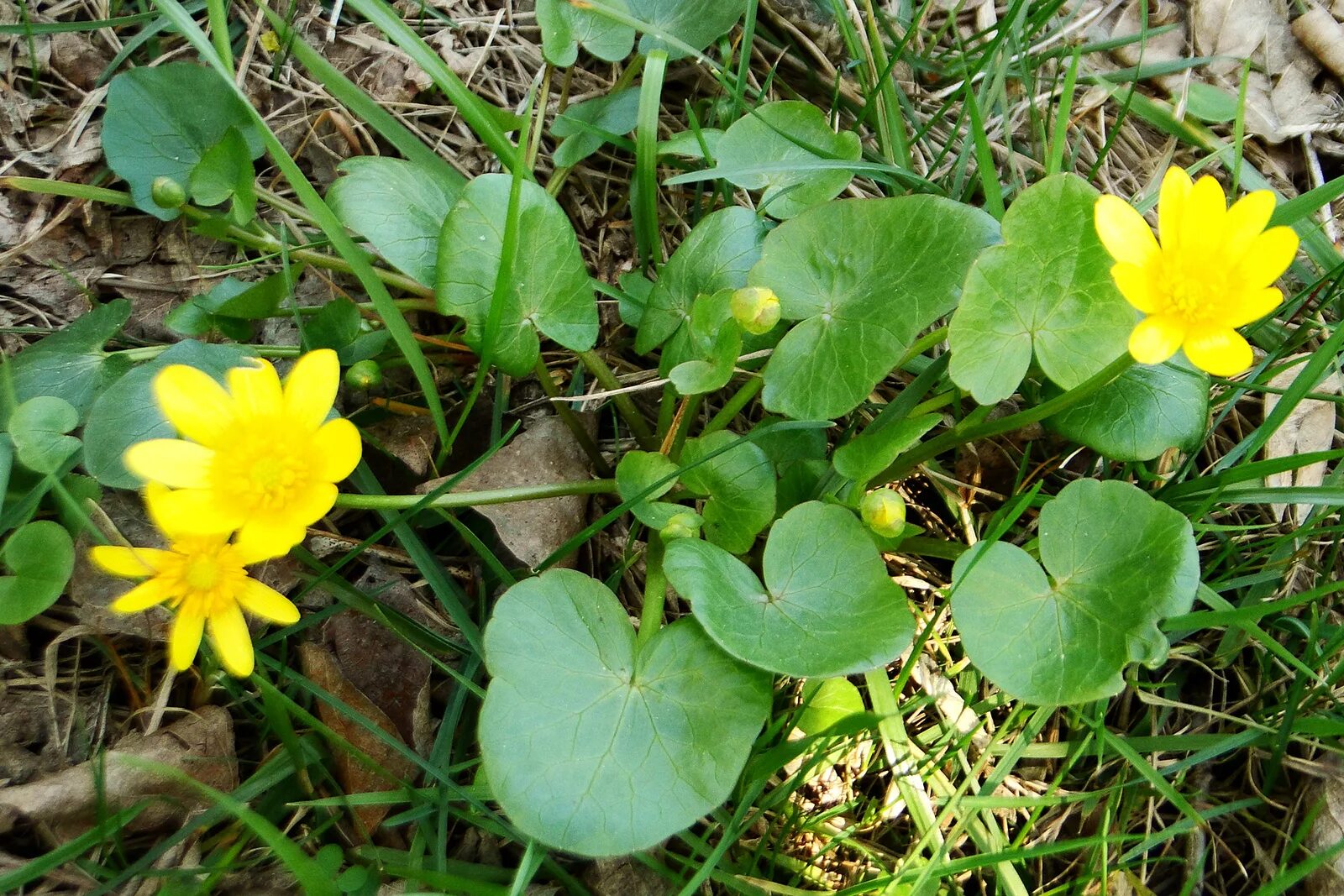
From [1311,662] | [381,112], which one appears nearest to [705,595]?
[381,112]

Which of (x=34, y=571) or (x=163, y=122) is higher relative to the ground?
(x=163, y=122)

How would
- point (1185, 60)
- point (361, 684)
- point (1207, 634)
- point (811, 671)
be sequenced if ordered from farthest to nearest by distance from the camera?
point (1185, 60) < point (1207, 634) < point (361, 684) < point (811, 671)

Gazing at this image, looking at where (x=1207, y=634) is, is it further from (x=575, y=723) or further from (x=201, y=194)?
(x=201, y=194)

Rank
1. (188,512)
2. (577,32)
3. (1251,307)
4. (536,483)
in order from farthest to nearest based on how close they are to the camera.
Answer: (577,32), (536,483), (1251,307), (188,512)

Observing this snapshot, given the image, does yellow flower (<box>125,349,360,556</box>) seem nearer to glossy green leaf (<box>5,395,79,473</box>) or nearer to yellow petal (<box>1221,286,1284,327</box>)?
glossy green leaf (<box>5,395,79,473</box>)

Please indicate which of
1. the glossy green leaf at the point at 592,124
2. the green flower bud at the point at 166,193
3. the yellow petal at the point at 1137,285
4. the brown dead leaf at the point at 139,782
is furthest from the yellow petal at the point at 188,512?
the yellow petal at the point at 1137,285

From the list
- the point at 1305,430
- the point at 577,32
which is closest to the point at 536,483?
the point at 577,32

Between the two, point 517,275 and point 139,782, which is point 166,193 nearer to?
Answer: point 517,275

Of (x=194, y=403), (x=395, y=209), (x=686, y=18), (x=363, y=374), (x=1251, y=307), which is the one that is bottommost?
(x=363, y=374)

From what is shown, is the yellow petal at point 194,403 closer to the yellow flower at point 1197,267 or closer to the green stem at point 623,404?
the green stem at point 623,404
